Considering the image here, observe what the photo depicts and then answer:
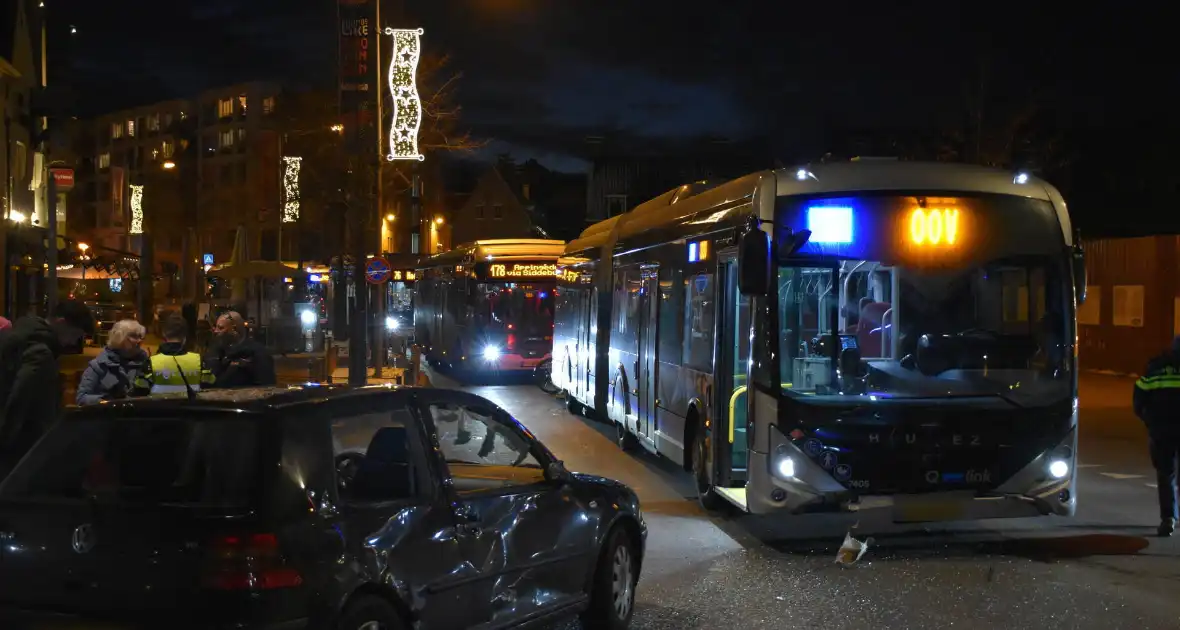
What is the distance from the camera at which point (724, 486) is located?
11203 millimetres

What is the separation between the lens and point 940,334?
9.85 meters

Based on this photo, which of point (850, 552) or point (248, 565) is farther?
point (850, 552)

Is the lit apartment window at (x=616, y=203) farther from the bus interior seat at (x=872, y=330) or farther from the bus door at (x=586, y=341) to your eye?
the bus interior seat at (x=872, y=330)

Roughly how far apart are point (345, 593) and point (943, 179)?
6.73m

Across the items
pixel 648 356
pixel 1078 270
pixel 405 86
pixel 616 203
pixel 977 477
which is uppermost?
pixel 616 203

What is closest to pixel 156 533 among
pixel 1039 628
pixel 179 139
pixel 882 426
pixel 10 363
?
pixel 10 363

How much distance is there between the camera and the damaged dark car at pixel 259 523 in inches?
194

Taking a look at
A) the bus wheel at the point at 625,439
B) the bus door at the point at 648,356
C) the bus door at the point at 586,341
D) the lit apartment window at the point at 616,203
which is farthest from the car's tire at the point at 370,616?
the lit apartment window at the point at 616,203

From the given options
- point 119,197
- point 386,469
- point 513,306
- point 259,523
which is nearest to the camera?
point 259,523

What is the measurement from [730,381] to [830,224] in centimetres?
189

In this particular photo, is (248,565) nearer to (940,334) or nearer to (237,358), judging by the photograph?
(237,358)

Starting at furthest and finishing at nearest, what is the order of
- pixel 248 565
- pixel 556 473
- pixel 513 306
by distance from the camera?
pixel 513 306 → pixel 556 473 → pixel 248 565

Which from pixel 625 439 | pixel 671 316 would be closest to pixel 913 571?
pixel 671 316

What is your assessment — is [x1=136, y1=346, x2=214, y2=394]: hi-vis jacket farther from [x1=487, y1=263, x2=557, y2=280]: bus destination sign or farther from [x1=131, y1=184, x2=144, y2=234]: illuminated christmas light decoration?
[x1=131, y1=184, x2=144, y2=234]: illuminated christmas light decoration
